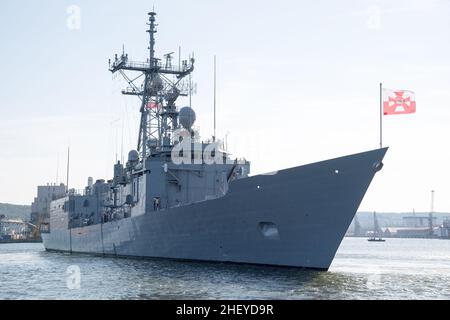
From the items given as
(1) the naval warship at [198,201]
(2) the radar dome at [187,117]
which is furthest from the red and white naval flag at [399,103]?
(2) the radar dome at [187,117]

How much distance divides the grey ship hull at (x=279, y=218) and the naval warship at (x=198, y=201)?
4 centimetres

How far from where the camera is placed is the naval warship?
20.7 meters

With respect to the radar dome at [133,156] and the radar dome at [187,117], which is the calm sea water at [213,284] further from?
the radar dome at [133,156]

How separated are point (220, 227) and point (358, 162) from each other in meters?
6.50

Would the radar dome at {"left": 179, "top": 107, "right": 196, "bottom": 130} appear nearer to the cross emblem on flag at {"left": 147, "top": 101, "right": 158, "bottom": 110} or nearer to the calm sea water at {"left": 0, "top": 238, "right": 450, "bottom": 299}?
the cross emblem on flag at {"left": 147, "top": 101, "right": 158, "bottom": 110}

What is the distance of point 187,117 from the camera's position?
32094 millimetres

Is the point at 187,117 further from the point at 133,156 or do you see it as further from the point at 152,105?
the point at 133,156

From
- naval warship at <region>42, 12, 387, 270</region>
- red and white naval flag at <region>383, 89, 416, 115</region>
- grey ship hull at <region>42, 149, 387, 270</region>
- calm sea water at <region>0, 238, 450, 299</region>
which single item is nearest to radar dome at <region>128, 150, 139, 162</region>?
naval warship at <region>42, 12, 387, 270</region>

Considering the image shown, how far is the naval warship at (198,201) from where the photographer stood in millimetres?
20734

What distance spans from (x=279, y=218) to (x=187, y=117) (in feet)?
38.7

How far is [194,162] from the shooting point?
30047 millimetres

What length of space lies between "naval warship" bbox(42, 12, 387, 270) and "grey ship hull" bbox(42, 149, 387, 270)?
4cm

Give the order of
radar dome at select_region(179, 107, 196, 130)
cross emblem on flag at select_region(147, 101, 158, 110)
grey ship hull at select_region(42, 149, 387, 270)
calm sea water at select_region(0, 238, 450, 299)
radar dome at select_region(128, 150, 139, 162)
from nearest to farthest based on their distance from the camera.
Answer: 1. calm sea water at select_region(0, 238, 450, 299)
2. grey ship hull at select_region(42, 149, 387, 270)
3. radar dome at select_region(179, 107, 196, 130)
4. radar dome at select_region(128, 150, 139, 162)
5. cross emblem on flag at select_region(147, 101, 158, 110)
